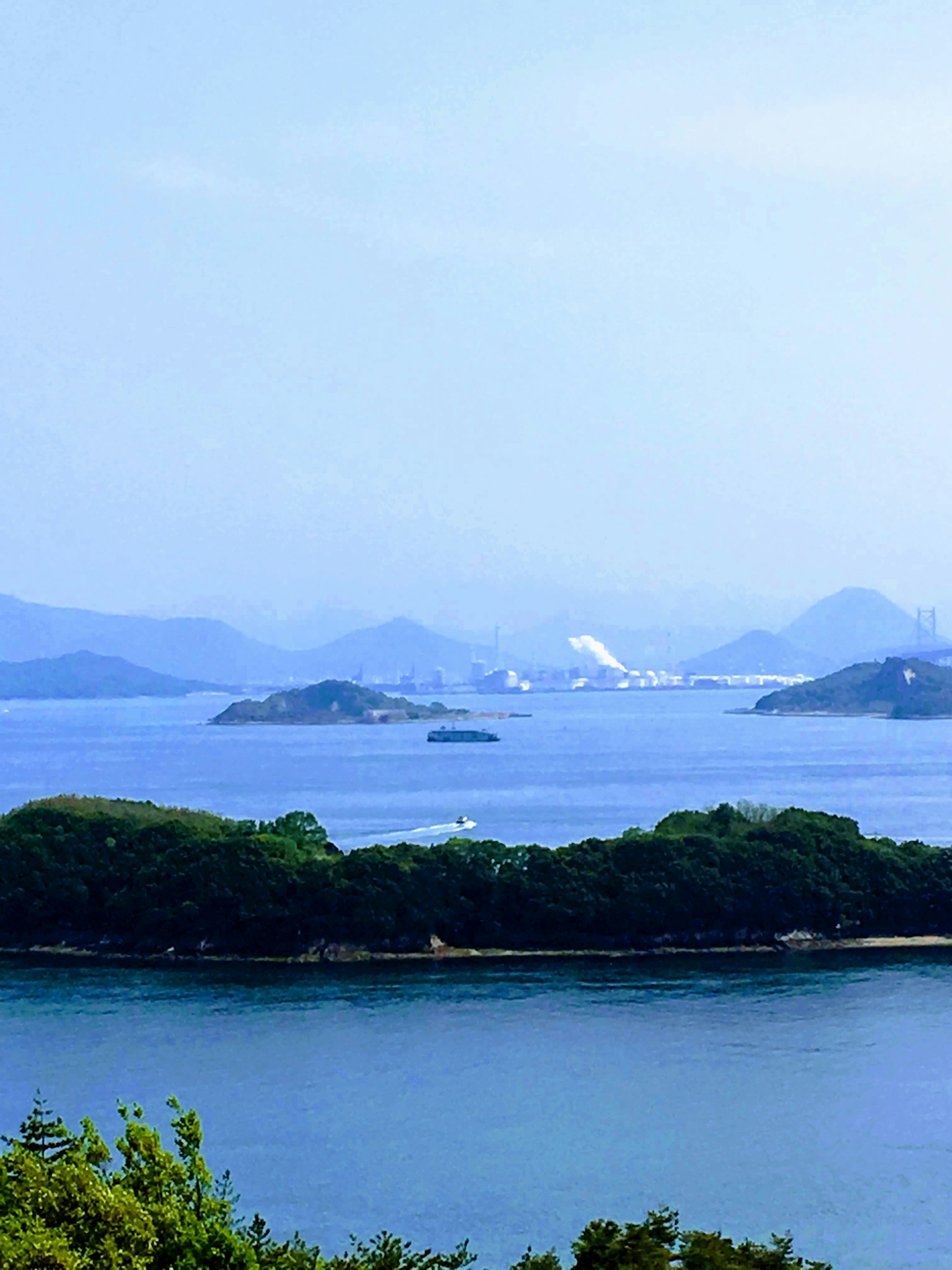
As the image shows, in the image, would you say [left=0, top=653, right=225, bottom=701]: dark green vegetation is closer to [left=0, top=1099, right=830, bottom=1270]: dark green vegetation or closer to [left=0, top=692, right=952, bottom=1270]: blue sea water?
[left=0, top=692, right=952, bottom=1270]: blue sea water

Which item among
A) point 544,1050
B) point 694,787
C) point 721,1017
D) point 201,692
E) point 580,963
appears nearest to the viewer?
point 544,1050

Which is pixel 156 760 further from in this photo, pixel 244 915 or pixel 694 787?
pixel 244 915

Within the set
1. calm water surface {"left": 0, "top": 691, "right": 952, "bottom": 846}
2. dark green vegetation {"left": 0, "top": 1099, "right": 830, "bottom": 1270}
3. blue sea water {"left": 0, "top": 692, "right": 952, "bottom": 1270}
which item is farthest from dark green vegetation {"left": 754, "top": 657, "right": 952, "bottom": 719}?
dark green vegetation {"left": 0, "top": 1099, "right": 830, "bottom": 1270}

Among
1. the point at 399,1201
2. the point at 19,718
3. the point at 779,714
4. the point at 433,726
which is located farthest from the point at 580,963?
the point at 19,718

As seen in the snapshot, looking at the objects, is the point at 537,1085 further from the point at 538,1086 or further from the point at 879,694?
the point at 879,694

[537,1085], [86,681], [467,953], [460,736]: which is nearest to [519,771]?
[460,736]

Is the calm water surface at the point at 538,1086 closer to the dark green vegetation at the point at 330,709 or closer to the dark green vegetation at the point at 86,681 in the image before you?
the dark green vegetation at the point at 330,709
